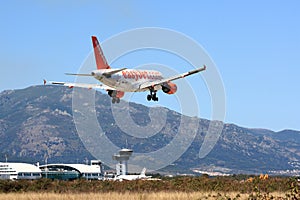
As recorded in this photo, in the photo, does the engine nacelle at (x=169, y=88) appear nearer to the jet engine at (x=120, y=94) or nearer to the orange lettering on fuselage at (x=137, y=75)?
the orange lettering on fuselage at (x=137, y=75)

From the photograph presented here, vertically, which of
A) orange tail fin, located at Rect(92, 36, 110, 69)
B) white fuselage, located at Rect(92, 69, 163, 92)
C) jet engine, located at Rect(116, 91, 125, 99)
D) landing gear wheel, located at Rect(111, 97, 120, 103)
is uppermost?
orange tail fin, located at Rect(92, 36, 110, 69)

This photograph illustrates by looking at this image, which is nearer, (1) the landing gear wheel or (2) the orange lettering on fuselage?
(1) the landing gear wheel

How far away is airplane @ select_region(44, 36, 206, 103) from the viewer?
104312mm

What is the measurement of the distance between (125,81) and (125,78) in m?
0.48

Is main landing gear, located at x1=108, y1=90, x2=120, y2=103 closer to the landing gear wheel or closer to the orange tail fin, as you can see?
the landing gear wheel

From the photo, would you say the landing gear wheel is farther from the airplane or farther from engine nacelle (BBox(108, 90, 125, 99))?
engine nacelle (BBox(108, 90, 125, 99))

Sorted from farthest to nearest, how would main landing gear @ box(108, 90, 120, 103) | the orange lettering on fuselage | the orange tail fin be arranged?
the orange tail fin < the orange lettering on fuselage < main landing gear @ box(108, 90, 120, 103)

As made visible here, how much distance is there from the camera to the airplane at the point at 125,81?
10431 cm

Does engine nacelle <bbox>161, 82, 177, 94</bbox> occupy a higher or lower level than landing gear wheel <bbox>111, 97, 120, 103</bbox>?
higher

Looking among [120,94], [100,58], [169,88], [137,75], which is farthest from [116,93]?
[169,88]

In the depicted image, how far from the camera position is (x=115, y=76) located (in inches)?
4154

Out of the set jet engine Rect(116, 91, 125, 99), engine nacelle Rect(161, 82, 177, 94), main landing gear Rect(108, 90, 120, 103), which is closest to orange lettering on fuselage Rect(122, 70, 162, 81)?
jet engine Rect(116, 91, 125, 99)

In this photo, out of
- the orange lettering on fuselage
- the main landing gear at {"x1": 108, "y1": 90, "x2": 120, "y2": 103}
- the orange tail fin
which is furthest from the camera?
the orange tail fin

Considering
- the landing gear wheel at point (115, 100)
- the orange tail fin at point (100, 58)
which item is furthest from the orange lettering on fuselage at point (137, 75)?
the landing gear wheel at point (115, 100)
